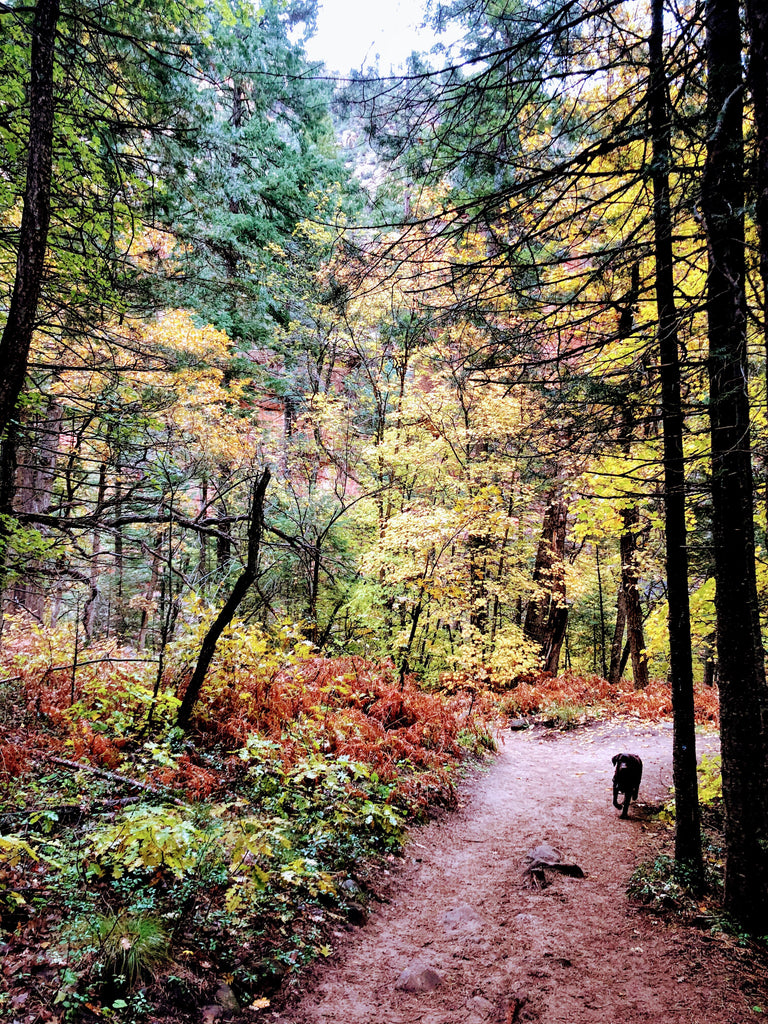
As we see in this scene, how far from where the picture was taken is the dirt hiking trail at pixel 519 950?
336cm

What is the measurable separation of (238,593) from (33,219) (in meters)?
3.91

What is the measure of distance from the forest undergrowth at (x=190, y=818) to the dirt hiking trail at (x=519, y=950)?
33 centimetres

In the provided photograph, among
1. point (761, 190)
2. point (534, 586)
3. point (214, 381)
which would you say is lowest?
point (534, 586)

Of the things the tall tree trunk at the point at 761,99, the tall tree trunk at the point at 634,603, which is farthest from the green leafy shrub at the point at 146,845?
the tall tree trunk at the point at 634,603

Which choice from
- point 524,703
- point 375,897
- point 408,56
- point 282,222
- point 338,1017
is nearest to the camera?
point 338,1017

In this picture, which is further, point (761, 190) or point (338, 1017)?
point (338, 1017)

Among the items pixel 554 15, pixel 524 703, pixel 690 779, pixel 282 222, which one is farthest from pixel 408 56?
pixel 282 222

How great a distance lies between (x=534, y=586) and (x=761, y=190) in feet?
42.8

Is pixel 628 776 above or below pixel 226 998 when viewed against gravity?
above

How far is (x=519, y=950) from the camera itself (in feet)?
13.4

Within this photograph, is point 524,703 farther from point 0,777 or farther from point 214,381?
point 214,381

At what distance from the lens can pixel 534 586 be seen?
583 inches

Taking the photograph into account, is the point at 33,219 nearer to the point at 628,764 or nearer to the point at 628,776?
the point at 628,764

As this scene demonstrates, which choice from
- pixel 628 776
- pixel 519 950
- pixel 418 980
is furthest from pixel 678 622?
pixel 418 980
